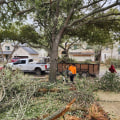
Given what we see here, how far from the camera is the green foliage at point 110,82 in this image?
6074 mm

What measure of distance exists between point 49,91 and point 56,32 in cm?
401

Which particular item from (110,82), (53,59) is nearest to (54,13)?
(53,59)

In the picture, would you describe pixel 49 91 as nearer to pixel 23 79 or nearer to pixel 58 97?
pixel 58 97

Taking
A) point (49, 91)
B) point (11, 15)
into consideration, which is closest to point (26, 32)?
point (11, 15)

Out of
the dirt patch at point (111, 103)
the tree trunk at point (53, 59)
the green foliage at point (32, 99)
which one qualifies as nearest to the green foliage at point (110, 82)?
the dirt patch at point (111, 103)

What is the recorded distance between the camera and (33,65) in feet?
37.5

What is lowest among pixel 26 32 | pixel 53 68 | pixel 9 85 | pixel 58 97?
pixel 58 97

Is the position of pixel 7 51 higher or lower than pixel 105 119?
higher

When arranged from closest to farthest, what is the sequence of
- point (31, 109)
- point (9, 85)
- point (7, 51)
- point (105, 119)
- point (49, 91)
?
point (105, 119) → point (31, 109) → point (9, 85) → point (49, 91) → point (7, 51)

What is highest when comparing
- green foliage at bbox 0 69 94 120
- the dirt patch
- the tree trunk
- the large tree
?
the large tree

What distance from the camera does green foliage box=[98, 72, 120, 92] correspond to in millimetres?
6074

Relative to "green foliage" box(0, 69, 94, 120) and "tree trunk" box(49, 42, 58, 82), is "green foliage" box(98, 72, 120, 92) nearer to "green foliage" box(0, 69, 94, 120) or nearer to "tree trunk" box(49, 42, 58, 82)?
"green foliage" box(0, 69, 94, 120)

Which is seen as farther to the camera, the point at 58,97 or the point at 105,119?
the point at 58,97

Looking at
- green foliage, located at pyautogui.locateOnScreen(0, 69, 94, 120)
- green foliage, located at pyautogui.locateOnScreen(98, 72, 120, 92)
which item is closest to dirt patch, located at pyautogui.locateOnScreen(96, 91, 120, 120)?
green foliage, located at pyautogui.locateOnScreen(98, 72, 120, 92)
